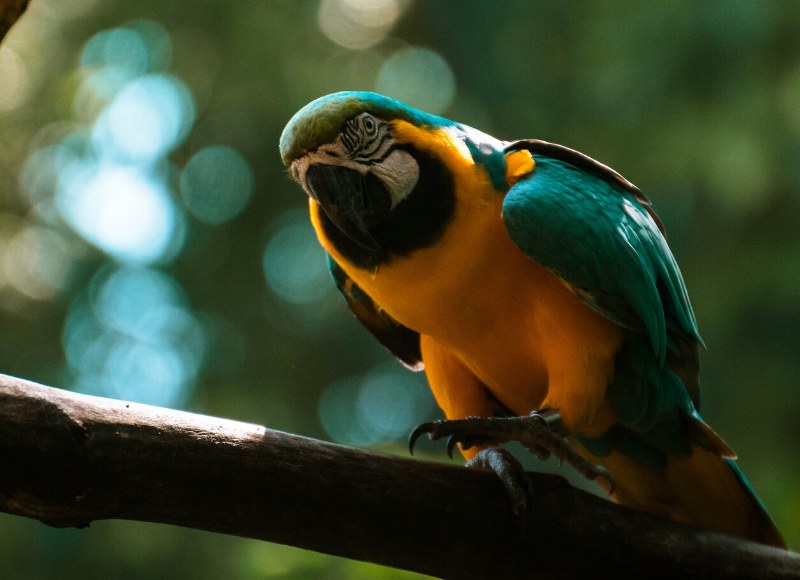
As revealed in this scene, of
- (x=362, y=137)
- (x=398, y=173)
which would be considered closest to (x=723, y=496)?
(x=398, y=173)

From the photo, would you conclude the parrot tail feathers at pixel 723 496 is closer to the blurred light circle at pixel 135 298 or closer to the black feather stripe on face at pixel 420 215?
the black feather stripe on face at pixel 420 215

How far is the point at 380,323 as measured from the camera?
288cm

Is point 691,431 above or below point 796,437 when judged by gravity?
above

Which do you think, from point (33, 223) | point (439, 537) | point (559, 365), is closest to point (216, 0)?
point (33, 223)

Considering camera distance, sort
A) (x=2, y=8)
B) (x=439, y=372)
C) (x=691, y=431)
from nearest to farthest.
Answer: (x=2, y=8), (x=691, y=431), (x=439, y=372)

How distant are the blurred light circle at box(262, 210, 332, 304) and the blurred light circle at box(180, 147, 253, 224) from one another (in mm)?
321

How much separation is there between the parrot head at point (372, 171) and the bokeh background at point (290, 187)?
2824 mm

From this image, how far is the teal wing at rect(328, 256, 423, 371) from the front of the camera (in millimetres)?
2740

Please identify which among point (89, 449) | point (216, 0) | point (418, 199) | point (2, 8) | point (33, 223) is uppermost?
point (2, 8)

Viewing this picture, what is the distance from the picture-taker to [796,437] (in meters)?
5.07

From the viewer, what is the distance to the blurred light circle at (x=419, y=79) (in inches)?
213

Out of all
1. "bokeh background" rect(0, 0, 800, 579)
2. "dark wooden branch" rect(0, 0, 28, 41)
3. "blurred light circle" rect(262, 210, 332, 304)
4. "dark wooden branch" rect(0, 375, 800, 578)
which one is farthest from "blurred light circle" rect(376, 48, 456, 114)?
"dark wooden branch" rect(0, 0, 28, 41)

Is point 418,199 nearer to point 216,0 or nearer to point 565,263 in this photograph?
point 565,263

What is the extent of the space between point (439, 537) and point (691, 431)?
952 millimetres
